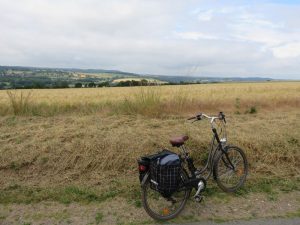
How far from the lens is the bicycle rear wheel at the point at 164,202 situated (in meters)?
4.13

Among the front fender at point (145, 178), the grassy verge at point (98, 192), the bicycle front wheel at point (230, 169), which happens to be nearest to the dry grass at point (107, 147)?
the grassy verge at point (98, 192)

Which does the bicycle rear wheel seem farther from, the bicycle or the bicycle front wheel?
the bicycle front wheel

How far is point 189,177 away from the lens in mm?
4449

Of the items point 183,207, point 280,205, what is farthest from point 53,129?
point 280,205

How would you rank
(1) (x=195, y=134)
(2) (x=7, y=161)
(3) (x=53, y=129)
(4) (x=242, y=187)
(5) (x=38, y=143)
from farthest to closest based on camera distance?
(3) (x=53, y=129) < (1) (x=195, y=134) < (5) (x=38, y=143) < (2) (x=7, y=161) < (4) (x=242, y=187)

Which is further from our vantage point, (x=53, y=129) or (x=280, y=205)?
(x=53, y=129)

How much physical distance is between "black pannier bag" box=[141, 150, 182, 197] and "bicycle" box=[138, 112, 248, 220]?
27 mm

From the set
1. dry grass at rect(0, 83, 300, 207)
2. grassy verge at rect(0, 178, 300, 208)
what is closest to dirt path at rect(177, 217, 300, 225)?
grassy verge at rect(0, 178, 300, 208)

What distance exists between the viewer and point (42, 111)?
34.7 ft

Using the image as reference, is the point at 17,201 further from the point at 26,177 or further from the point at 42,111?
the point at 42,111

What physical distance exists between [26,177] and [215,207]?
10.8 feet

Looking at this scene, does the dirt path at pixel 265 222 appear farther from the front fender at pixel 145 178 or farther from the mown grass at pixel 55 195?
the mown grass at pixel 55 195

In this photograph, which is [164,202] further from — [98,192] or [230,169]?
[230,169]

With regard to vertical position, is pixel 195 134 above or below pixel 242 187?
above
